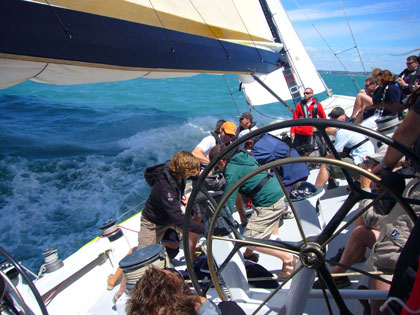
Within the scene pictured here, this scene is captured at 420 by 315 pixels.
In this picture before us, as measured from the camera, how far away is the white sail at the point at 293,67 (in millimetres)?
6434

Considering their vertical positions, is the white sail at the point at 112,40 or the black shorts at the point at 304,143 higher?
the white sail at the point at 112,40

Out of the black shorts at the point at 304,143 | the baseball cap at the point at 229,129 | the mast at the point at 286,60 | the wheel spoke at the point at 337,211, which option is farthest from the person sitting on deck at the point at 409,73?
the wheel spoke at the point at 337,211

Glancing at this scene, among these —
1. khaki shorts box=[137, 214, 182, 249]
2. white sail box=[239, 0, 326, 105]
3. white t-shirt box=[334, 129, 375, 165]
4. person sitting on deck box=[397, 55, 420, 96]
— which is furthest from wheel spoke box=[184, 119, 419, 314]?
white sail box=[239, 0, 326, 105]

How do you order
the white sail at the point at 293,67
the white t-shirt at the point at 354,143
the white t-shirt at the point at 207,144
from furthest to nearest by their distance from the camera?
the white sail at the point at 293,67 < the white t-shirt at the point at 207,144 < the white t-shirt at the point at 354,143

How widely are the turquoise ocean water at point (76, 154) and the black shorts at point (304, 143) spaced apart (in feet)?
7.46

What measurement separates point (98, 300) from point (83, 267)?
0.36 metres

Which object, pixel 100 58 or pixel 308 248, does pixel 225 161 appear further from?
pixel 308 248

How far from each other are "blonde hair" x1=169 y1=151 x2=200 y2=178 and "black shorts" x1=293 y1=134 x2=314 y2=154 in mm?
2764

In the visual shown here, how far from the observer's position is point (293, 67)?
618 centimetres

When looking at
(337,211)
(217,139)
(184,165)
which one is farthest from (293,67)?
(337,211)

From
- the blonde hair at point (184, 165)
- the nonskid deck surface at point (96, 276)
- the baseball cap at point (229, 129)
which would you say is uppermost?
the baseball cap at point (229, 129)

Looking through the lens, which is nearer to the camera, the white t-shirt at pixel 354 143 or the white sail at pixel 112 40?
the white sail at pixel 112 40

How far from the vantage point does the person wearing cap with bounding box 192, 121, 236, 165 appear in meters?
3.40

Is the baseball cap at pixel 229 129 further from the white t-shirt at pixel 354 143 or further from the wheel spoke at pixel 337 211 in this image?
the wheel spoke at pixel 337 211
